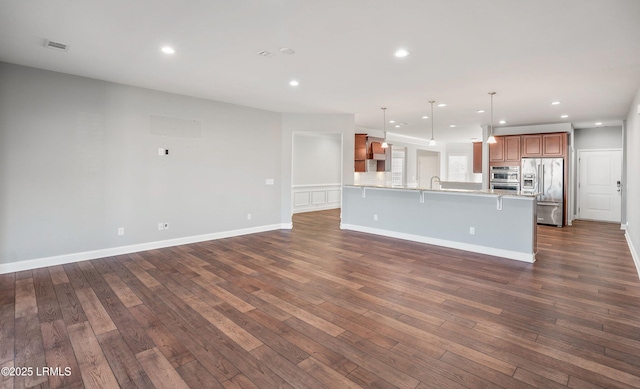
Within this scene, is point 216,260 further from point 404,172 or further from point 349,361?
point 404,172

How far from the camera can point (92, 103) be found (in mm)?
4684

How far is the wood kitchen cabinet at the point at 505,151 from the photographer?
8.31 metres

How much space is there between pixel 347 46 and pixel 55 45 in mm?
3195

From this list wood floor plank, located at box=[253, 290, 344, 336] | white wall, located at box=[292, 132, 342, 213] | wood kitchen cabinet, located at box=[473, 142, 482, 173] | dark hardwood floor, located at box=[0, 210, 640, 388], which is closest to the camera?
dark hardwood floor, located at box=[0, 210, 640, 388]

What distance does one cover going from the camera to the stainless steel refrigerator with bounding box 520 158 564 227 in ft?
25.3

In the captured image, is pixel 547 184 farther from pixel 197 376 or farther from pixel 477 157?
pixel 197 376

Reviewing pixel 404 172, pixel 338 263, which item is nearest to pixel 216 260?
pixel 338 263

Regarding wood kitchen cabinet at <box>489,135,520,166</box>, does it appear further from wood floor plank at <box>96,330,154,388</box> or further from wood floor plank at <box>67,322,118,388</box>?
wood floor plank at <box>67,322,118,388</box>

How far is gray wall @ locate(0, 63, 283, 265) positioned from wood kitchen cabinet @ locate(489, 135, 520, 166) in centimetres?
635

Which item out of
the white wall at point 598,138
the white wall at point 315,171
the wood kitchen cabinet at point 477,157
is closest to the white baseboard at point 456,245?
the white wall at point 315,171

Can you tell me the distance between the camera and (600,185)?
333 inches

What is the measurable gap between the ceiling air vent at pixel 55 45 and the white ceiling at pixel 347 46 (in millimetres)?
78

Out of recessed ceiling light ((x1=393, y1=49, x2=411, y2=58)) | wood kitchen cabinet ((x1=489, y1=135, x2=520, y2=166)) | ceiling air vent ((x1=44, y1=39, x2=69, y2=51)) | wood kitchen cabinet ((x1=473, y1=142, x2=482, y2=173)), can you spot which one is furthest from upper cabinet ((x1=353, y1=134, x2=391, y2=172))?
ceiling air vent ((x1=44, y1=39, x2=69, y2=51))

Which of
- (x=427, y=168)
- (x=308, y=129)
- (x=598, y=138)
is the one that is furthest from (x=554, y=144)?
(x=308, y=129)
